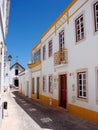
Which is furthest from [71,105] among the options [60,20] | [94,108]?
[60,20]

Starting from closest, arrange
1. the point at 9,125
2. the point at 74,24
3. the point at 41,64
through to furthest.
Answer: the point at 9,125, the point at 74,24, the point at 41,64

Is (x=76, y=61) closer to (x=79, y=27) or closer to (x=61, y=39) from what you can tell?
(x=79, y=27)

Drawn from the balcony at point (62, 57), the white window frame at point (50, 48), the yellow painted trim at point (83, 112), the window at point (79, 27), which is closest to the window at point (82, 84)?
the yellow painted trim at point (83, 112)

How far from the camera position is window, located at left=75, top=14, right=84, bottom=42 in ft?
37.6

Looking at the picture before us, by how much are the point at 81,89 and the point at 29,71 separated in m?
16.8

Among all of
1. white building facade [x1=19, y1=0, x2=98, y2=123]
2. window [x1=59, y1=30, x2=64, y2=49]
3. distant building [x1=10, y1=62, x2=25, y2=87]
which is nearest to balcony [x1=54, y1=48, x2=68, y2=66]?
white building facade [x1=19, y1=0, x2=98, y2=123]

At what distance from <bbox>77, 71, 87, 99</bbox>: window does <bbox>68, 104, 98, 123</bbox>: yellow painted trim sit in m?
0.74

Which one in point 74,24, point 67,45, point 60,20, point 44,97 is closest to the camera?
point 74,24

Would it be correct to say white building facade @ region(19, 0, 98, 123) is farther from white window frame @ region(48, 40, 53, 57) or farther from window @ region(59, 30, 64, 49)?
white window frame @ region(48, 40, 53, 57)

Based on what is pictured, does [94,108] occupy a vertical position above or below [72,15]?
below

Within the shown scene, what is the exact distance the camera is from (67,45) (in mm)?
13375

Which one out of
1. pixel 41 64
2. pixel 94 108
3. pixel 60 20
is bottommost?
pixel 94 108

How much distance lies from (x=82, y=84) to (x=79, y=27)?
3383mm

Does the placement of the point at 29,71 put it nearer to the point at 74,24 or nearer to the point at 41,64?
the point at 41,64
